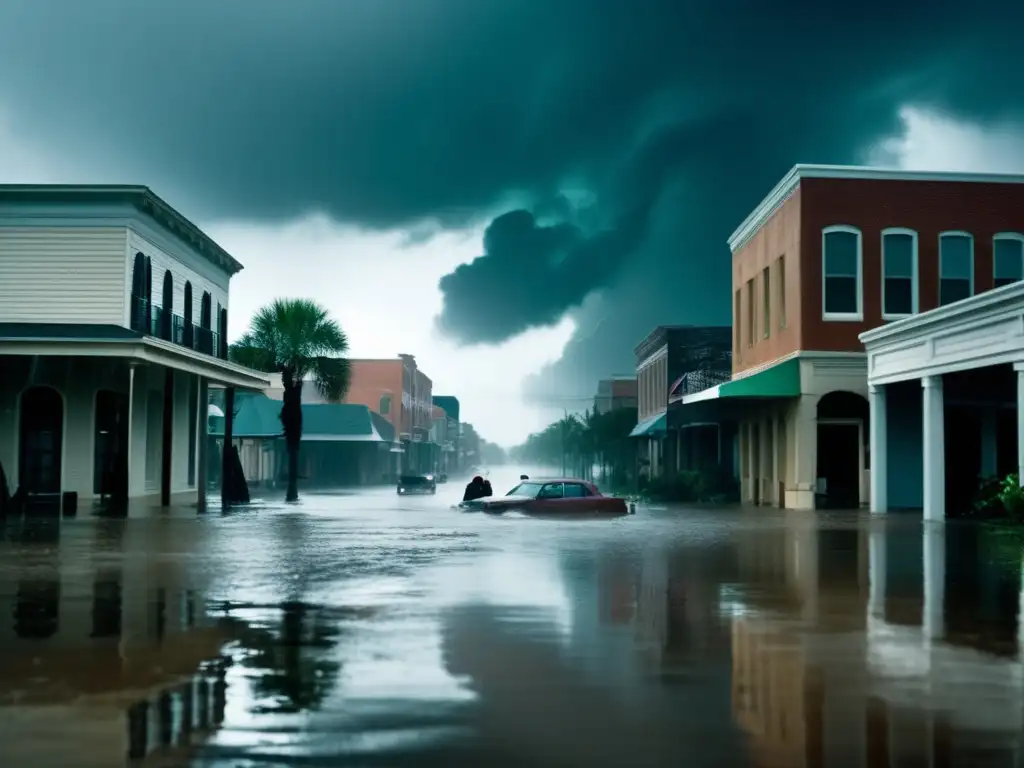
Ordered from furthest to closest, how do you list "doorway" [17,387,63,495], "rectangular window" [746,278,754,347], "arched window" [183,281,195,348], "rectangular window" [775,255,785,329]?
"rectangular window" [746,278,754,347] < "rectangular window" [775,255,785,329] < "arched window" [183,281,195,348] < "doorway" [17,387,63,495]

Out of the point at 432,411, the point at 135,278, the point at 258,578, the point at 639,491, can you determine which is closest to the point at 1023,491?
the point at 258,578

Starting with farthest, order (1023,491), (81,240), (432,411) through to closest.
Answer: (432,411), (81,240), (1023,491)

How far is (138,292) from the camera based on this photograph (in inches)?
1375

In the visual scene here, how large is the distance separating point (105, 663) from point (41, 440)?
85.4 ft

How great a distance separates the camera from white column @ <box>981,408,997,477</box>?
3566 centimetres

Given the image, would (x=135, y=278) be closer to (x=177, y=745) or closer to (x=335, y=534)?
(x=335, y=534)

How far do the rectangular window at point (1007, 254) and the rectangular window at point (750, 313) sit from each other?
9.33 metres

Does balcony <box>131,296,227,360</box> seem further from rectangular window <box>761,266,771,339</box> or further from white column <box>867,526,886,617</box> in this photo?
white column <box>867,526,886,617</box>

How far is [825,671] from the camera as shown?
9.53 metres

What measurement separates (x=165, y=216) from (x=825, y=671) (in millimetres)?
30172

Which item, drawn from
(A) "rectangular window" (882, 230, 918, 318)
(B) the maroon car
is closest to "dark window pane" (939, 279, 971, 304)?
(A) "rectangular window" (882, 230, 918, 318)

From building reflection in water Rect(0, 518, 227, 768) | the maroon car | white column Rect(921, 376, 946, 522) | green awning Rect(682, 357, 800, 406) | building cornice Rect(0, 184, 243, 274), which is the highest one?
building cornice Rect(0, 184, 243, 274)

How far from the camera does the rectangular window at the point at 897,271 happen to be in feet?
121

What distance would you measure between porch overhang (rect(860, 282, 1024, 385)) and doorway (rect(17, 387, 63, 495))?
70.5ft
